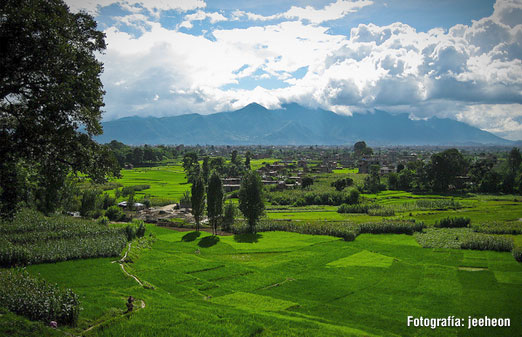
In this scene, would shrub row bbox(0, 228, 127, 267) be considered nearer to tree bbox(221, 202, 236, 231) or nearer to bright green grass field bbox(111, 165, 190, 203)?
tree bbox(221, 202, 236, 231)

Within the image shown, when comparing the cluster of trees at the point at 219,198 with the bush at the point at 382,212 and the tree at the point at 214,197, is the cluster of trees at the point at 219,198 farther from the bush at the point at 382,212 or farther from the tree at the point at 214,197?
the bush at the point at 382,212

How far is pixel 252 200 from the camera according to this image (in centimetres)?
4894

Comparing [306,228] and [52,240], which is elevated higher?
[52,240]

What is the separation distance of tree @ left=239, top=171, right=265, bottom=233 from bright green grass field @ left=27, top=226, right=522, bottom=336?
33.9 ft

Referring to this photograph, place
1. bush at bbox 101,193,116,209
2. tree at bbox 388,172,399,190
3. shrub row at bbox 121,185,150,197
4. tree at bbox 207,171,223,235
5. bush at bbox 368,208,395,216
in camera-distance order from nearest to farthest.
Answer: tree at bbox 207,171,223,235, bush at bbox 368,208,395,216, bush at bbox 101,193,116,209, shrub row at bbox 121,185,150,197, tree at bbox 388,172,399,190

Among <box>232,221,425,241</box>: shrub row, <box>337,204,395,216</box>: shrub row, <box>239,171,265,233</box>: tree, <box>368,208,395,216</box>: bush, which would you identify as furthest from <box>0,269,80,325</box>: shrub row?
<box>337,204,395,216</box>: shrub row

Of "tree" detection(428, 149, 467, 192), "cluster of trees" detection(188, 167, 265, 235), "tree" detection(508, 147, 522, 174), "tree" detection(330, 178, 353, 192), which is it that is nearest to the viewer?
"cluster of trees" detection(188, 167, 265, 235)

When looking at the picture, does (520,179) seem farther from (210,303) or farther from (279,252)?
(210,303)

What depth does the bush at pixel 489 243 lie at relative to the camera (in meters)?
37.2

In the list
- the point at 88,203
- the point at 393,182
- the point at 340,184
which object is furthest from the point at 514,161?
the point at 88,203

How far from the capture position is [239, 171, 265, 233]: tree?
49.0 metres

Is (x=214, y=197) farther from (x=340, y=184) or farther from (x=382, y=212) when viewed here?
(x=340, y=184)

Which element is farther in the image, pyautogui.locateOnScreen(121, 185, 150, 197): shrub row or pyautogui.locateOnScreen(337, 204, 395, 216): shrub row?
pyautogui.locateOnScreen(121, 185, 150, 197): shrub row

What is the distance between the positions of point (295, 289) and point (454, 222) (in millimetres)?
37750
